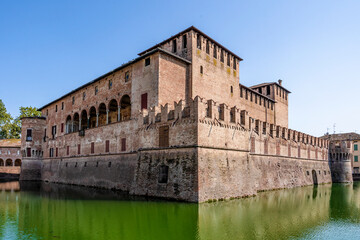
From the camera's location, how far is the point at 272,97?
4375 centimetres

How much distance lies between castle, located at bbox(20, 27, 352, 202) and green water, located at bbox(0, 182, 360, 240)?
238 cm

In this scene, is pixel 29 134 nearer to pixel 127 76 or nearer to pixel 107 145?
pixel 107 145

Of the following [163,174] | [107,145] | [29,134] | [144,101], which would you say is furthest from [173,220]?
[29,134]

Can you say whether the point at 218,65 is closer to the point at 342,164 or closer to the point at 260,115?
the point at 260,115

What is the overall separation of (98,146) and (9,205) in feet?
40.4

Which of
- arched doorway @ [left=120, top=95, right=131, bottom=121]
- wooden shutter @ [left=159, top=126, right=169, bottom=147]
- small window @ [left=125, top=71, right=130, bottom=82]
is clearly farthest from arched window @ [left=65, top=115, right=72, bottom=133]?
wooden shutter @ [left=159, top=126, right=169, bottom=147]

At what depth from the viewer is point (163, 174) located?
20297 millimetres

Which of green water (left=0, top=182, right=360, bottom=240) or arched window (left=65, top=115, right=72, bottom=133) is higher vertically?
arched window (left=65, top=115, right=72, bottom=133)

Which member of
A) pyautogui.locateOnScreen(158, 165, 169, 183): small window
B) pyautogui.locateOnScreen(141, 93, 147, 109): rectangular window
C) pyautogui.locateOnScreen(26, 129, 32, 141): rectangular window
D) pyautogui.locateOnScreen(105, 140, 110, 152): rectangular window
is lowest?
pyautogui.locateOnScreen(158, 165, 169, 183): small window

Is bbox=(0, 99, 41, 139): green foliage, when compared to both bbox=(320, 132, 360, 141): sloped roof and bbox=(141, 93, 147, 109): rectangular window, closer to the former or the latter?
bbox=(141, 93, 147, 109): rectangular window

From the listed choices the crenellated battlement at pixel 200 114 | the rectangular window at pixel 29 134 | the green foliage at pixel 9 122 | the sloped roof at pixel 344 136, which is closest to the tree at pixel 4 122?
the green foliage at pixel 9 122

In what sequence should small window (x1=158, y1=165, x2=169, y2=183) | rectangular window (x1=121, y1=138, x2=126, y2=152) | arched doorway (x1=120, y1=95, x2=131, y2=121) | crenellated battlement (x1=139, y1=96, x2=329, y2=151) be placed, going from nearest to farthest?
crenellated battlement (x1=139, y1=96, x2=329, y2=151), small window (x1=158, y1=165, x2=169, y2=183), rectangular window (x1=121, y1=138, x2=126, y2=152), arched doorway (x1=120, y1=95, x2=131, y2=121)

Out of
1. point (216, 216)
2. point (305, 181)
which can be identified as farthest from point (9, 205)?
point (305, 181)

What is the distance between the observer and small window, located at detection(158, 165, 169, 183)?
20125 mm
